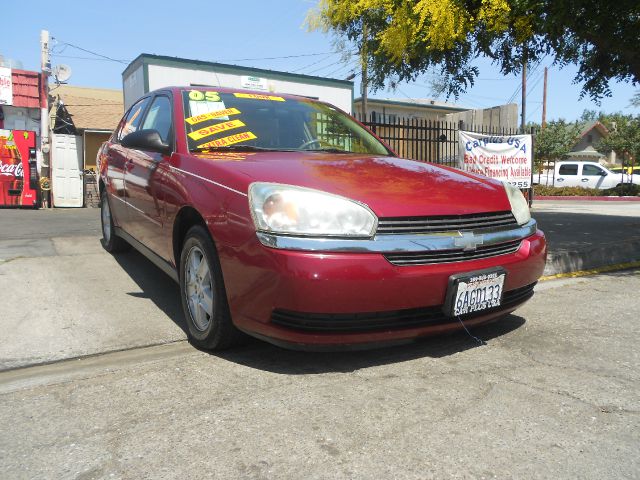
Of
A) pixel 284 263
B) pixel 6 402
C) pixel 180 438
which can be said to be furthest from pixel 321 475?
pixel 6 402

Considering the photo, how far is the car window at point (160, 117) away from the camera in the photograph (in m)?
3.79

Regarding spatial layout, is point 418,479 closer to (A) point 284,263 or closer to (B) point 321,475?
(B) point 321,475

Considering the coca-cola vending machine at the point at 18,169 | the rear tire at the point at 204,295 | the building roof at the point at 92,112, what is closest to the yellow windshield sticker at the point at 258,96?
the rear tire at the point at 204,295

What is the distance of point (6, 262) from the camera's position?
510 centimetres

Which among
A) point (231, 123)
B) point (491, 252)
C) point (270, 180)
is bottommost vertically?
point (491, 252)

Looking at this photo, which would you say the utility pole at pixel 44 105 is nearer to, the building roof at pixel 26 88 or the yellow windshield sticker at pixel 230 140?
the building roof at pixel 26 88

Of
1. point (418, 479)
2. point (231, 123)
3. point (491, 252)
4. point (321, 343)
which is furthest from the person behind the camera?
point (231, 123)

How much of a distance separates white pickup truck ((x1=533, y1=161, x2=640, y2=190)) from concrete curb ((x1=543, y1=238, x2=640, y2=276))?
18629mm

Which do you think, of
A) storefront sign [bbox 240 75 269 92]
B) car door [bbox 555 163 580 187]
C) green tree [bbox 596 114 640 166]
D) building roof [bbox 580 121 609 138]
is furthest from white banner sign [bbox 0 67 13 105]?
building roof [bbox 580 121 609 138]

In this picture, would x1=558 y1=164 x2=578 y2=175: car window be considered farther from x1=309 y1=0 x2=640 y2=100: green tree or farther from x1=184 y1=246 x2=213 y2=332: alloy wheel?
x1=184 y1=246 x2=213 y2=332: alloy wheel

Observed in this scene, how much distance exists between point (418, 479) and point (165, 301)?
2750 mm

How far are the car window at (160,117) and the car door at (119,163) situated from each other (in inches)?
10.7

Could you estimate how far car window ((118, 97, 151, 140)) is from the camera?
4.78 meters

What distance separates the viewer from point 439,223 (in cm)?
273
